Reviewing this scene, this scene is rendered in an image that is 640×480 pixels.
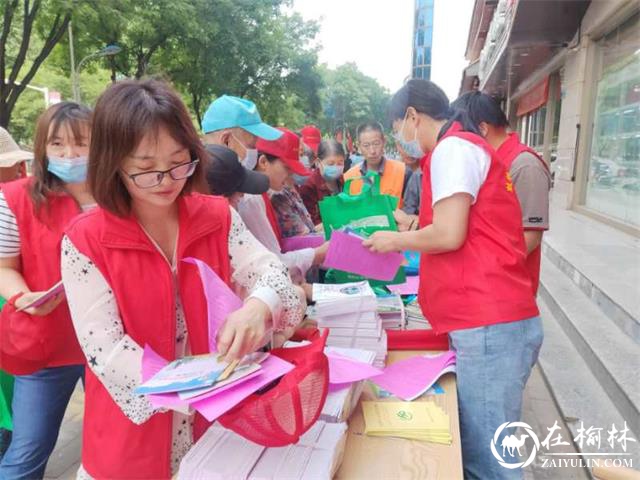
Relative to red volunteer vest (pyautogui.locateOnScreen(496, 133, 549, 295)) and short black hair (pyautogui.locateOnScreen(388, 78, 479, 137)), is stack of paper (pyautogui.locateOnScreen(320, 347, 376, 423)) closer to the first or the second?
short black hair (pyautogui.locateOnScreen(388, 78, 479, 137))

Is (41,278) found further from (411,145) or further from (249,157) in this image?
(411,145)

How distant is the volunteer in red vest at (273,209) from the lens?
1.84 metres

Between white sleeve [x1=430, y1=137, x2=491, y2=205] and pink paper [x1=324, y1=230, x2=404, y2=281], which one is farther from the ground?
white sleeve [x1=430, y1=137, x2=491, y2=205]

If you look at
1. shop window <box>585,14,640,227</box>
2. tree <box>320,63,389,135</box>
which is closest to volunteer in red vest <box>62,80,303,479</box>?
shop window <box>585,14,640,227</box>

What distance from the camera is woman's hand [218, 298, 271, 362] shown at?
3.08 feet

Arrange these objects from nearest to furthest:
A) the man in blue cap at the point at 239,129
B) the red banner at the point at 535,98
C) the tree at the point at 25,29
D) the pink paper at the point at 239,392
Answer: the pink paper at the point at 239,392 < the man in blue cap at the point at 239,129 < the tree at the point at 25,29 < the red banner at the point at 535,98

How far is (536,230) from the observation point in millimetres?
2361

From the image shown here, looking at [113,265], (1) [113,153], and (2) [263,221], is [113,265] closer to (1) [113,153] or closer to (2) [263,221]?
(1) [113,153]

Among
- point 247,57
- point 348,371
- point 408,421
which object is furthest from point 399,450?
point 247,57

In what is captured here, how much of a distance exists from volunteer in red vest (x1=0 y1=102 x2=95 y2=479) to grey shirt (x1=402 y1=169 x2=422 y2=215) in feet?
7.87

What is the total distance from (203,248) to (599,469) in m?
1.00

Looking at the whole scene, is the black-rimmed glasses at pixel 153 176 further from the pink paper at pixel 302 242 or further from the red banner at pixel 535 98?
the red banner at pixel 535 98

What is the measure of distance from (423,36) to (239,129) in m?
32.7

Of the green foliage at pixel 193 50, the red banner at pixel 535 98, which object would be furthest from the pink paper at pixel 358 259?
the red banner at pixel 535 98
